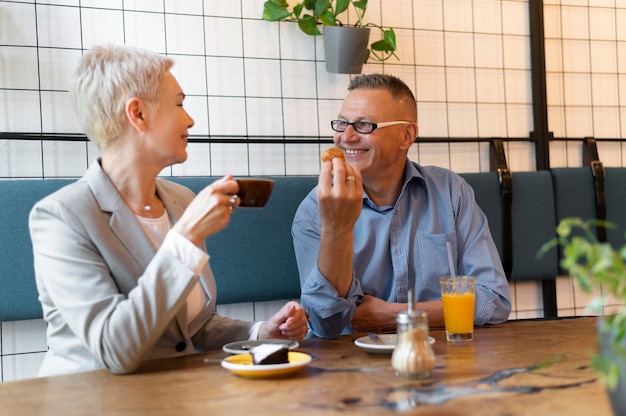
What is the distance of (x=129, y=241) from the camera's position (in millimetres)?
1832

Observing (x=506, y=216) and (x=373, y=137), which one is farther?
(x=506, y=216)

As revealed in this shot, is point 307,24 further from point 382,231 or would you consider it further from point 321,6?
point 382,231

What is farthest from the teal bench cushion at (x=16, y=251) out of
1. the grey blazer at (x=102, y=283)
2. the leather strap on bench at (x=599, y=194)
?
the leather strap on bench at (x=599, y=194)

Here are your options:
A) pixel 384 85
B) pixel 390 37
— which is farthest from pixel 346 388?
pixel 390 37

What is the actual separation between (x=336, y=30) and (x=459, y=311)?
5.15 feet

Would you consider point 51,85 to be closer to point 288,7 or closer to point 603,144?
point 288,7

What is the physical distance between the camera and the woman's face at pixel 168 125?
6.48 feet

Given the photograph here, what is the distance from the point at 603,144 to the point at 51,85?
2489mm

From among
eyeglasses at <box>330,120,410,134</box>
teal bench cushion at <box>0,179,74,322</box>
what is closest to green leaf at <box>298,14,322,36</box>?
eyeglasses at <box>330,120,410,134</box>

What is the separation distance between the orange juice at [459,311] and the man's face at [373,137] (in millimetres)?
838

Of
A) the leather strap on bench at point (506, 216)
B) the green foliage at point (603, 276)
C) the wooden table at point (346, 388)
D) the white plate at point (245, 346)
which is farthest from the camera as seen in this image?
the leather strap on bench at point (506, 216)

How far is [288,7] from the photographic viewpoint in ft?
10.5

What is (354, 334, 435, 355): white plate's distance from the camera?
1687mm

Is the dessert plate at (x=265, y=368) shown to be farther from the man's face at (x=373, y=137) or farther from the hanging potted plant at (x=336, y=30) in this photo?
the hanging potted plant at (x=336, y=30)
